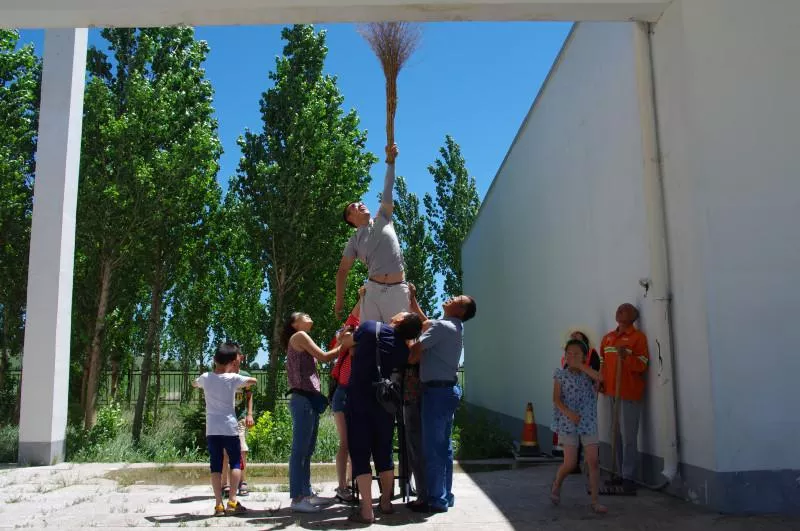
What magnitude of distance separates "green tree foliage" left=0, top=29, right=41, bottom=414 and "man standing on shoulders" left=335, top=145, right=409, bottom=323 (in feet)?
27.4

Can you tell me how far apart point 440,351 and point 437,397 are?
37 centimetres

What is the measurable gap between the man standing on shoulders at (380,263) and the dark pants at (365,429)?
42.0 inches

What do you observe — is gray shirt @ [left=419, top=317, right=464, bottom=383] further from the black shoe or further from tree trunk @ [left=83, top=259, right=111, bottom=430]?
tree trunk @ [left=83, top=259, right=111, bottom=430]

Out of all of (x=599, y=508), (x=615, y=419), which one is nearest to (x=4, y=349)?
(x=615, y=419)

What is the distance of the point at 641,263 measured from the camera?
7055mm

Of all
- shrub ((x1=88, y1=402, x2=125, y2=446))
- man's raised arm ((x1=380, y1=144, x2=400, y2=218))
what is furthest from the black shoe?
shrub ((x1=88, y1=402, x2=125, y2=446))

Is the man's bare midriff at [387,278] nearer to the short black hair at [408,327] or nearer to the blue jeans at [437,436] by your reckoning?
the short black hair at [408,327]

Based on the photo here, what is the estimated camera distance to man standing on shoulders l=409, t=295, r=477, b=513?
5773 mm

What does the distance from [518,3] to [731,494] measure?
164 inches

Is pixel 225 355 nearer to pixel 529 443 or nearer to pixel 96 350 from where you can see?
pixel 529 443

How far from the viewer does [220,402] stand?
20.1 feet

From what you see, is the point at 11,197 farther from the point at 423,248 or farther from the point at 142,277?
the point at 423,248

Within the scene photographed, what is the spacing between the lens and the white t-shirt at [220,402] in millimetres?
6074

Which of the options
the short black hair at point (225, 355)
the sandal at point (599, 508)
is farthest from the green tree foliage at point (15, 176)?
the sandal at point (599, 508)
